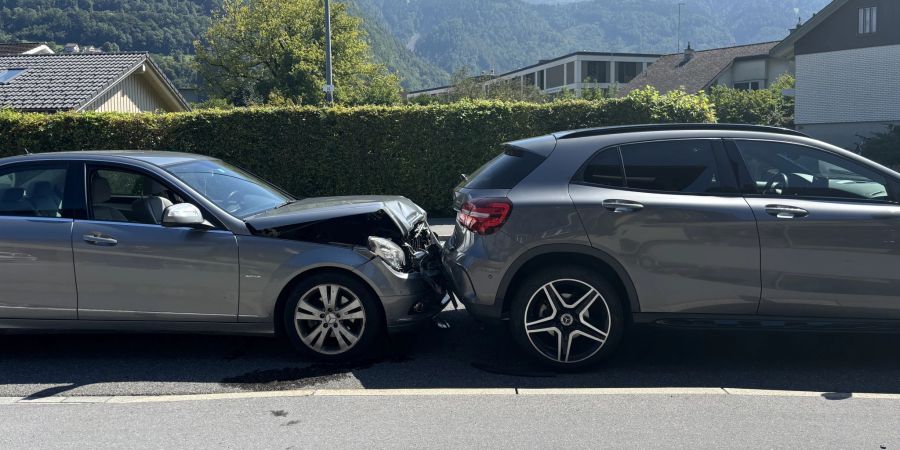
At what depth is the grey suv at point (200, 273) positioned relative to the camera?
17.5 ft

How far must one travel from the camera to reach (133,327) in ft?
17.8

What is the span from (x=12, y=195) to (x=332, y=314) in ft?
8.66

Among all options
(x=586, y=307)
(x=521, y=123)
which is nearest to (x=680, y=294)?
(x=586, y=307)

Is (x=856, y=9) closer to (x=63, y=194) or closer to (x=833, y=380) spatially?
(x=833, y=380)

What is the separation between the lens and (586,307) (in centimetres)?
508

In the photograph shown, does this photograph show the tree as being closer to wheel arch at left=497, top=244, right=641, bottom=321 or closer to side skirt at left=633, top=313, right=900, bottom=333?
wheel arch at left=497, top=244, right=641, bottom=321

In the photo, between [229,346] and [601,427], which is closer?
[601,427]

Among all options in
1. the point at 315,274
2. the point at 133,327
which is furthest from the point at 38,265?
the point at 315,274

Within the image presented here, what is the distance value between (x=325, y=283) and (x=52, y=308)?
200 centimetres

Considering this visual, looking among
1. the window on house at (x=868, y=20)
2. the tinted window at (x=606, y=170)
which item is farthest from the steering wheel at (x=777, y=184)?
the window on house at (x=868, y=20)

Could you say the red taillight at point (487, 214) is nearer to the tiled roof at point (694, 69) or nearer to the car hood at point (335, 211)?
the car hood at point (335, 211)

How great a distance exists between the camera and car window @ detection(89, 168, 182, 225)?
18.2 ft

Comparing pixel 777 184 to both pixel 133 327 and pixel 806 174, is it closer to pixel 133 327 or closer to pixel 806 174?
pixel 806 174

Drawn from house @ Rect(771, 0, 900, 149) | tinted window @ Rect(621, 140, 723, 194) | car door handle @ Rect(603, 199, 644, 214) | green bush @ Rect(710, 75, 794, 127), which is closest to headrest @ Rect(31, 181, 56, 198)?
car door handle @ Rect(603, 199, 644, 214)
